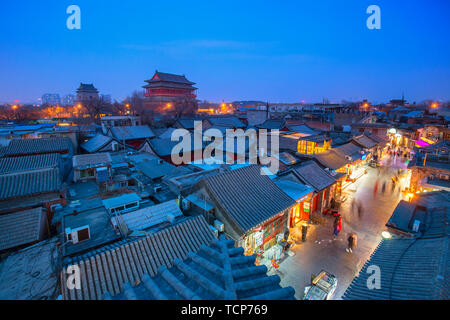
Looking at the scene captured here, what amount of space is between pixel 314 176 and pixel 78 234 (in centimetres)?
1480

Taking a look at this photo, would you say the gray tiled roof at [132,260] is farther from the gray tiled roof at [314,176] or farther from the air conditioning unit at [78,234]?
the gray tiled roof at [314,176]

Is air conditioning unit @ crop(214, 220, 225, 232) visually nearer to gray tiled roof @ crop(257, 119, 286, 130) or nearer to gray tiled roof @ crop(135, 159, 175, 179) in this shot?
gray tiled roof @ crop(135, 159, 175, 179)

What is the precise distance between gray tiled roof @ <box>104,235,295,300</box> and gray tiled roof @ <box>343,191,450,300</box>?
152 inches

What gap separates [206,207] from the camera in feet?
32.9

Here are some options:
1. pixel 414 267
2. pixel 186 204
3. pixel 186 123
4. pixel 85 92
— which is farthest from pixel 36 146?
pixel 85 92

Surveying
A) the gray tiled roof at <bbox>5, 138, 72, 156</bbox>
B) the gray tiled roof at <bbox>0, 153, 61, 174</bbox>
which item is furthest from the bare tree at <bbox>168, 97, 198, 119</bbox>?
the gray tiled roof at <bbox>0, 153, 61, 174</bbox>

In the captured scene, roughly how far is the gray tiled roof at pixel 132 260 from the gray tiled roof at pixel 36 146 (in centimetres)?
2038

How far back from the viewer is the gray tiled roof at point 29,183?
1078 centimetres

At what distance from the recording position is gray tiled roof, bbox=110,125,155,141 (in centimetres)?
2992

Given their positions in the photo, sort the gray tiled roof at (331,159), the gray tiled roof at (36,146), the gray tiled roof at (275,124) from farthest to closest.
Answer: the gray tiled roof at (275,124)
the gray tiled roof at (36,146)
the gray tiled roof at (331,159)

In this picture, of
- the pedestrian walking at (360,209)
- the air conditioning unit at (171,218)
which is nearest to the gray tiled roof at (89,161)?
the air conditioning unit at (171,218)

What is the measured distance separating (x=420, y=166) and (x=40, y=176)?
25.8 meters

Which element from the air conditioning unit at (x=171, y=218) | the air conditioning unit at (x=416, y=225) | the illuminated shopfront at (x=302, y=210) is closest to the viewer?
the air conditioning unit at (x=416, y=225)
